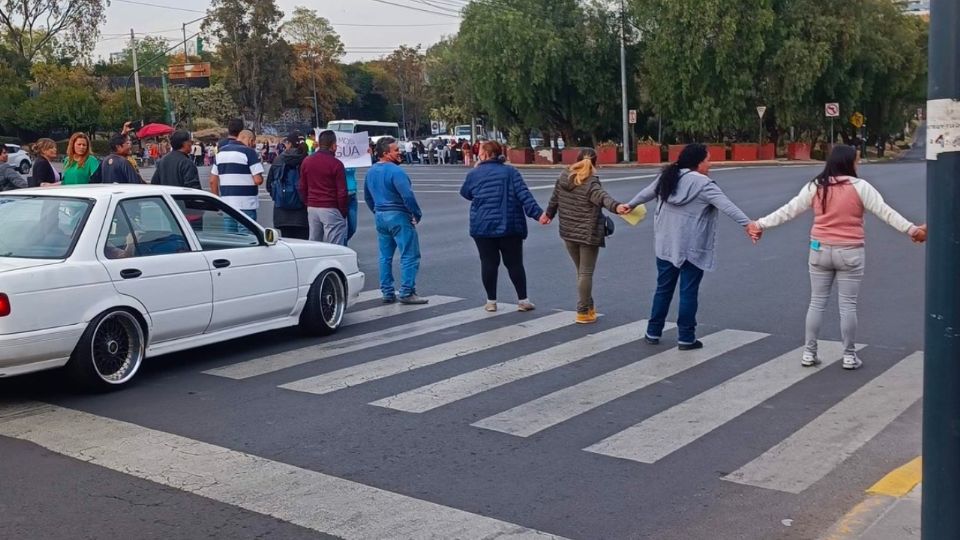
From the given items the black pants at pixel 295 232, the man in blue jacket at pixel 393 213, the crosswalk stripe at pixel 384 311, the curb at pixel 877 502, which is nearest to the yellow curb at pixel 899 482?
the curb at pixel 877 502

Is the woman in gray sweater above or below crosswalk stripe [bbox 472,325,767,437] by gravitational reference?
above

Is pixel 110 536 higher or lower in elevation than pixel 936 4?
lower

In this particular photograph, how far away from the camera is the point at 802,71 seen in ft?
162

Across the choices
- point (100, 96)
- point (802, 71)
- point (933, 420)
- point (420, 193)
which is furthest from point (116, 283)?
point (100, 96)

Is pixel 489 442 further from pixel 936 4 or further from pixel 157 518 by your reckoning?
pixel 936 4

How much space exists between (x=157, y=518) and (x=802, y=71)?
48540mm

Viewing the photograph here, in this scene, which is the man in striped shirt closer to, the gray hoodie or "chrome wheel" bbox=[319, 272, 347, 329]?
"chrome wheel" bbox=[319, 272, 347, 329]

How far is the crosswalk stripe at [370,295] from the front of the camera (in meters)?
11.8

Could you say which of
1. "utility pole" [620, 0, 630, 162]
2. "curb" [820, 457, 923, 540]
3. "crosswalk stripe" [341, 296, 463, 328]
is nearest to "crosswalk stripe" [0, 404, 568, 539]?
"curb" [820, 457, 923, 540]

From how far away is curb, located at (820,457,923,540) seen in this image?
4.82 metres

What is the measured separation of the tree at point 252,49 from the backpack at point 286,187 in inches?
3107

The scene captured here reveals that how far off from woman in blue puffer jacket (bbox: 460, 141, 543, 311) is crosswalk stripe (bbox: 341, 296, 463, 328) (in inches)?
32.1

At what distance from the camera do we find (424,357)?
8.62m

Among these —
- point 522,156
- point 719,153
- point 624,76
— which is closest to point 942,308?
point 719,153
